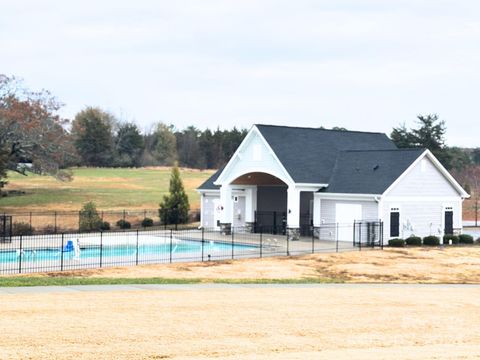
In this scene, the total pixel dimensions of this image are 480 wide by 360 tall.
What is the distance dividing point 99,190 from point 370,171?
44.4 meters

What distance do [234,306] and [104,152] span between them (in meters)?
110

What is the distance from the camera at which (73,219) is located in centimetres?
6444

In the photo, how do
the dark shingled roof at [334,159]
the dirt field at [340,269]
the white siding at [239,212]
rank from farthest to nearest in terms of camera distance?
the white siding at [239,212], the dark shingled roof at [334,159], the dirt field at [340,269]

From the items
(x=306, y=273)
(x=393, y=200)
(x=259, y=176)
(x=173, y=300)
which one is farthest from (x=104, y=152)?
(x=173, y=300)

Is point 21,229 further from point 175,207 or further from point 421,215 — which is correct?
point 421,215

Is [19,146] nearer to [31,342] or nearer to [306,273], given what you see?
[306,273]

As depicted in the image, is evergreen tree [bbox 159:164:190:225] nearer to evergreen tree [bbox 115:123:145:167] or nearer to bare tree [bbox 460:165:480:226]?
bare tree [bbox 460:165:480:226]

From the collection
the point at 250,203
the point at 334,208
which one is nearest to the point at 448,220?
the point at 334,208

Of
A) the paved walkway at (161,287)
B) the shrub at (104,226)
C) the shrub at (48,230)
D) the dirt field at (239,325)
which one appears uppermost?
the shrub at (104,226)

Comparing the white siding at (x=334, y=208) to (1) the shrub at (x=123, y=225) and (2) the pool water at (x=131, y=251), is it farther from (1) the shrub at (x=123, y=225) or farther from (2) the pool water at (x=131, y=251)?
(1) the shrub at (x=123, y=225)

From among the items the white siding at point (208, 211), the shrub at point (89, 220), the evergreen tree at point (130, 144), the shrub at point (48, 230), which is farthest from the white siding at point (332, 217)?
the evergreen tree at point (130, 144)

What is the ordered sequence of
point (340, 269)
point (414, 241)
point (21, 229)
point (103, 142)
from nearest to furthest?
point (340, 269)
point (414, 241)
point (21, 229)
point (103, 142)

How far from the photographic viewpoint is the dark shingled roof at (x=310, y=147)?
4975 centimetres

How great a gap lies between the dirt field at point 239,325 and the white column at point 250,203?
27440 millimetres
